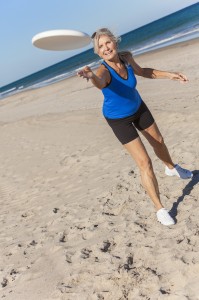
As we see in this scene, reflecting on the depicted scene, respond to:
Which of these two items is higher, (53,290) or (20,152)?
(53,290)

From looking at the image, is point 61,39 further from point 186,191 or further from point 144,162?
point 186,191

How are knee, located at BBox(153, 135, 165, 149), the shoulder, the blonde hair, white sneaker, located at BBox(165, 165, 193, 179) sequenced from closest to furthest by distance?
the blonde hair < the shoulder < knee, located at BBox(153, 135, 165, 149) < white sneaker, located at BBox(165, 165, 193, 179)

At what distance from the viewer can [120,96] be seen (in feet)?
11.9

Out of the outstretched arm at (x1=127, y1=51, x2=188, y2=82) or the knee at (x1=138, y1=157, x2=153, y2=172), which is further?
the outstretched arm at (x1=127, y1=51, x2=188, y2=82)

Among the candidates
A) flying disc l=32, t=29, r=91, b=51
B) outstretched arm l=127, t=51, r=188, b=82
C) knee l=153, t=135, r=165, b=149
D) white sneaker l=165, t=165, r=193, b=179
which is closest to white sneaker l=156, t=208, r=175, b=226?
knee l=153, t=135, r=165, b=149

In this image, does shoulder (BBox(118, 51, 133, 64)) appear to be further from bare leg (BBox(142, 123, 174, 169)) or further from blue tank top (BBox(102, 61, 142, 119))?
bare leg (BBox(142, 123, 174, 169))

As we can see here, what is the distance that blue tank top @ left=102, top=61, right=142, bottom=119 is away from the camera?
→ 3.52 meters

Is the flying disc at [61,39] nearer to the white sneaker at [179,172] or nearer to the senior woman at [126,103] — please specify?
the senior woman at [126,103]

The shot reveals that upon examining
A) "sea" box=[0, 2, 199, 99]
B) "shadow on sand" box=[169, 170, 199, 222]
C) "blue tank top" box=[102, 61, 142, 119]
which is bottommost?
"sea" box=[0, 2, 199, 99]

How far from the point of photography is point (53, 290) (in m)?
3.37

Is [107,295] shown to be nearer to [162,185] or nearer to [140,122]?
[140,122]

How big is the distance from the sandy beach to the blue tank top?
47.4 inches

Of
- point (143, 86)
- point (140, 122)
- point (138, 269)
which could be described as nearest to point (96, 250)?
point (138, 269)

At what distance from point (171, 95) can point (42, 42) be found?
6893 mm
